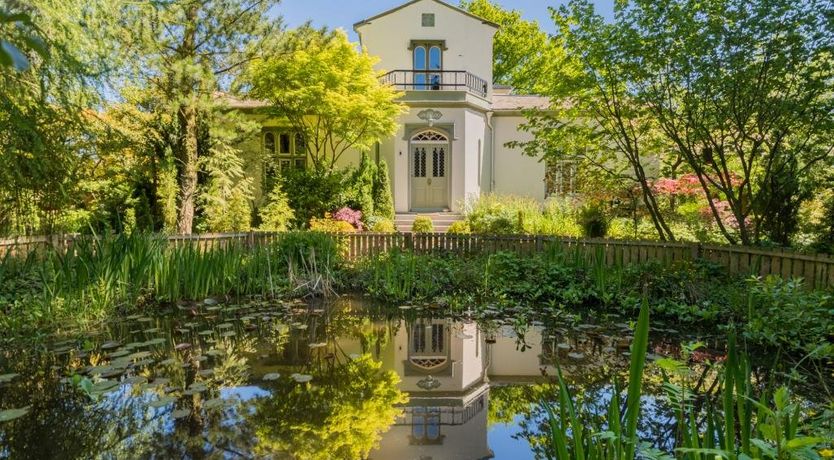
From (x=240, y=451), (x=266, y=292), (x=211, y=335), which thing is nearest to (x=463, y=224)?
(x=266, y=292)

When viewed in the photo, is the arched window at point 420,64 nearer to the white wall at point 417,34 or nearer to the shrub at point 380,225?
the white wall at point 417,34

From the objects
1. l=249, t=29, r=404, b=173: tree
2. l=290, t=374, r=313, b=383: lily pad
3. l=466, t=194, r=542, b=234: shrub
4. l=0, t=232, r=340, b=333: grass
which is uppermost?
l=249, t=29, r=404, b=173: tree

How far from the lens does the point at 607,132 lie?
8305mm

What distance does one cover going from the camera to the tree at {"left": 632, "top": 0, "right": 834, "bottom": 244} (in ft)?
20.6

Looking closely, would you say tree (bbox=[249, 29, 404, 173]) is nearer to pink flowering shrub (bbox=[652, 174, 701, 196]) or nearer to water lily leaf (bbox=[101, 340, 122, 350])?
pink flowering shrub (bbox=[652, 174, 701, 196])

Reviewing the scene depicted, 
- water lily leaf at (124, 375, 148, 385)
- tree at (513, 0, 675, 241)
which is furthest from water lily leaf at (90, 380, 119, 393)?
tree at (513, 0, 675, 241)

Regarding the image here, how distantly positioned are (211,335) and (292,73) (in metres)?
9.93

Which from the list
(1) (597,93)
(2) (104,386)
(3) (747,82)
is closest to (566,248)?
(1) (597,93)

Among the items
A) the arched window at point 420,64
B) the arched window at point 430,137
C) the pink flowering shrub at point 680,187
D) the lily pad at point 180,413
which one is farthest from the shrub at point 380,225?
the lily pad at point 180,413

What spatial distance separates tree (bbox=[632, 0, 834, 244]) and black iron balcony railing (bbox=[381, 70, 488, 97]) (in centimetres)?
1012

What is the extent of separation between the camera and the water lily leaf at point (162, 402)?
11.2ft

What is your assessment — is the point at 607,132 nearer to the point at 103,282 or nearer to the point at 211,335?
the point at 211,335

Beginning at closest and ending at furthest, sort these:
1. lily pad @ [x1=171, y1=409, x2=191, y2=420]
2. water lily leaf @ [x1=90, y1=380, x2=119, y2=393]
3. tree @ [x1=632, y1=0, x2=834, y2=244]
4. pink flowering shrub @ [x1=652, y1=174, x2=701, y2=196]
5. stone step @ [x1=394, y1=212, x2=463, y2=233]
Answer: lily pad @ [x1=171, y1=409, x2=191, y2=420] → water lily leaf @ [x1=90, y1=380, x2=119, y2=393] → tree @ [x1=632, y1=0, x2=834, y2=244] → pink flowering shrub @ [x1=652, y1=174, x2=701, y2=196] → stone step @ [x1=394, y1=212, x2=463, y2=233]

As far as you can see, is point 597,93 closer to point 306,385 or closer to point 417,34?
point 306,385
